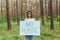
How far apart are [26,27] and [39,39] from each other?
448 cm

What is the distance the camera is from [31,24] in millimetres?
5633

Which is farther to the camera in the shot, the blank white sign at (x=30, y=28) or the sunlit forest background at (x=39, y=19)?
the sunlit forest background at (x=39, y=19)

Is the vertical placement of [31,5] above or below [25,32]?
above

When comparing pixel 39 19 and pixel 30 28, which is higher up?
pixel 30 28

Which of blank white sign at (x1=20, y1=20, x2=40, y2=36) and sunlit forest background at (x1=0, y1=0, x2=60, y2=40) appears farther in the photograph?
sunlit forest background at (x1=0, y1=0, x2=60, y2=40)

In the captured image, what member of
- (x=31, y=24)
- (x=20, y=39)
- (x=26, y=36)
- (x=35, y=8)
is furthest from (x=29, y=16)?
(x=35, y=8)

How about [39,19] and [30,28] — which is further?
[39,19]

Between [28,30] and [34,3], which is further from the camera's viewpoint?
[34,3]

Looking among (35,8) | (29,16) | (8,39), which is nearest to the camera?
(29,16)

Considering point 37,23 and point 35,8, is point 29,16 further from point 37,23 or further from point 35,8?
point 35,8

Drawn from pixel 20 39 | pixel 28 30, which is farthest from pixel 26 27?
pixel 20 39

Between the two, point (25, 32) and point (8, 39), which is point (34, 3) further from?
point (25, 32)

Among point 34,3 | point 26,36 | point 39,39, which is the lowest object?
point 39,39

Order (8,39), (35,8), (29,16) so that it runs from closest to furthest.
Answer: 1. (29,16)
2. (8,39)
3. (35,8)
